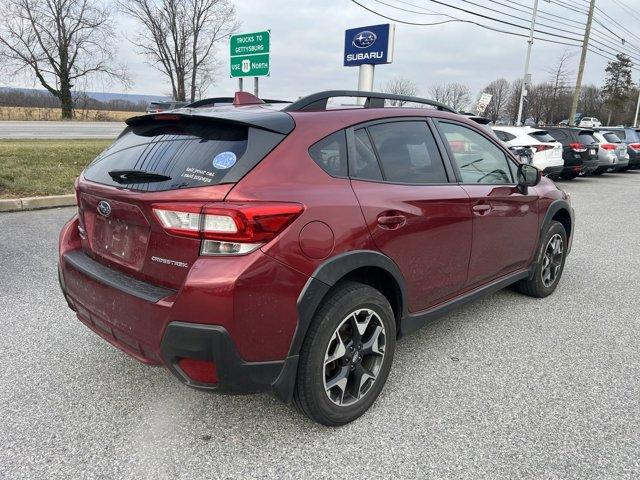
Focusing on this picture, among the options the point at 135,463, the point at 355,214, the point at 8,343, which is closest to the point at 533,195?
the point at 355,214

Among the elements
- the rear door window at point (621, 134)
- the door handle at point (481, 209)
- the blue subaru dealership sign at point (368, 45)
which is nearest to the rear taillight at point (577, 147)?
the blue subaru dealership sign at point (368, 45)

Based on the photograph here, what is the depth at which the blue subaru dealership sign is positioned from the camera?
13164mm

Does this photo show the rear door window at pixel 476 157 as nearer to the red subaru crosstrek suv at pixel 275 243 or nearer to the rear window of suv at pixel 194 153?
the red subaru crosstrek suv at pixel 275 243

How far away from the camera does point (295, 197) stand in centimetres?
223

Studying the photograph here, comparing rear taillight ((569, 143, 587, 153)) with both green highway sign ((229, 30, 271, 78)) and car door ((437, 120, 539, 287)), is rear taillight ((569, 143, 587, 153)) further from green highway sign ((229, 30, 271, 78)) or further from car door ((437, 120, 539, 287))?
car door ((437, 120, 539, 287))

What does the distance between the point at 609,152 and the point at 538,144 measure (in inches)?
234

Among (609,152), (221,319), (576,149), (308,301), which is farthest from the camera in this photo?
(609,152)

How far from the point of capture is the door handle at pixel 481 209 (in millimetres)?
3291

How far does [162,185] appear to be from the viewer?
7.47 ft

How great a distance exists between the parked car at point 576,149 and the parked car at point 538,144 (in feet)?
4.70

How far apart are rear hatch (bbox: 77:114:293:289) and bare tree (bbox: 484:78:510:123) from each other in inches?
2827

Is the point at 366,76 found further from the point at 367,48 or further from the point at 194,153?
the point at 194,153

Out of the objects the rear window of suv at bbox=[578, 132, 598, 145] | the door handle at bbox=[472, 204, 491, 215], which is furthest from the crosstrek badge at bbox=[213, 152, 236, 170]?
the rear window of suv at bbox=[578, 132, 598, 145]

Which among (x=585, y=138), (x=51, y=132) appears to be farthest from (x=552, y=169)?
(x=51, y=132)
